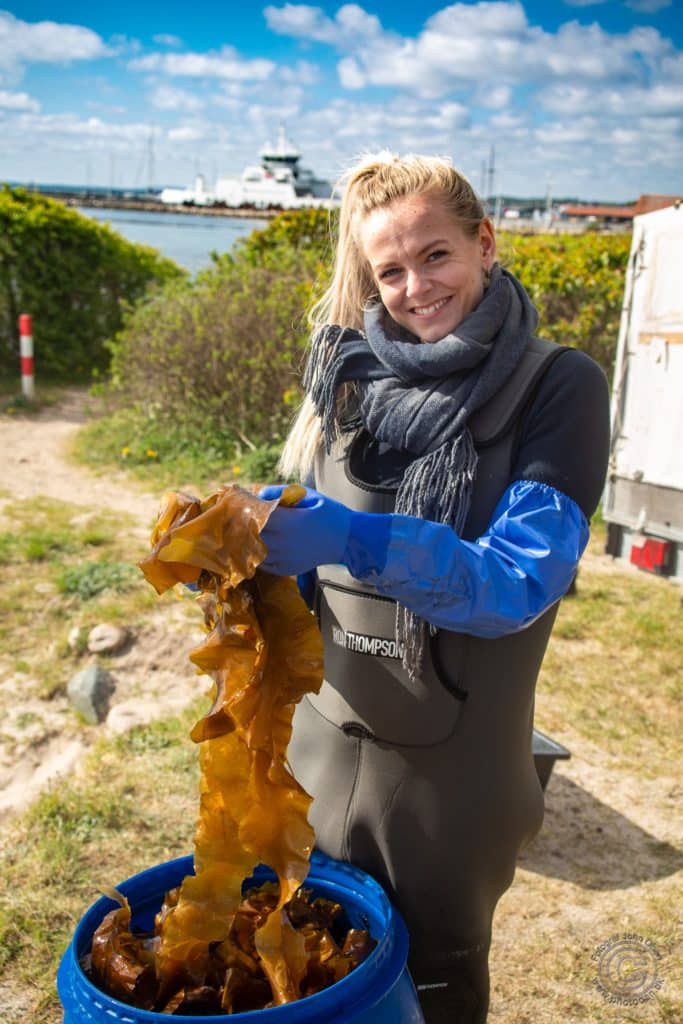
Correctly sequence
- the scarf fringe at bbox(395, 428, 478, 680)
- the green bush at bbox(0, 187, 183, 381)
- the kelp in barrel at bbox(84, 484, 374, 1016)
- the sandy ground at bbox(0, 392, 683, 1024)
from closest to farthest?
the kelp in barrel at bbox(84, 484, 374, 1016) → the scarf fringe at bbox(395, 428, 478, 680) → the sandy ground at bbox(0, 392, 683, 1024) → the green bush at bbox(0, 187, 183, 381)

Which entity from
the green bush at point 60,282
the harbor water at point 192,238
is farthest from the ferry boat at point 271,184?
the green bush at point 60,282

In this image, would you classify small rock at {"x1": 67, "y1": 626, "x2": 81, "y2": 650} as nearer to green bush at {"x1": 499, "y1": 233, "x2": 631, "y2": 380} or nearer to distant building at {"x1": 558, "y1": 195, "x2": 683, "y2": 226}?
green bush at {"x1": 499, "y1": 233, "x2": 631, "y2": 380}

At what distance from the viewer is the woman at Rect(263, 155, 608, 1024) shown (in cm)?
162

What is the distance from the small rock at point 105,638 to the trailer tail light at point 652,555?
2.42m

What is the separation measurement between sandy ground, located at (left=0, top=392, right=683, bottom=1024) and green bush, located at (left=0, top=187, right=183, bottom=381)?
762cm

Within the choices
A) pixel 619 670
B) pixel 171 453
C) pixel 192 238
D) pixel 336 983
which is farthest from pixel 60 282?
pixel 192 238

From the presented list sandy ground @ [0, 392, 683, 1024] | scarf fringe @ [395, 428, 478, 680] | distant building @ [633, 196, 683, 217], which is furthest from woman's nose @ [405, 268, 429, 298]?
distant building @ [633, 196, 683, 217]

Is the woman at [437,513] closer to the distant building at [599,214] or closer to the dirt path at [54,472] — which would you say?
the dirt path at [54,472]

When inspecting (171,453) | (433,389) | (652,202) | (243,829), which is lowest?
(171,453)

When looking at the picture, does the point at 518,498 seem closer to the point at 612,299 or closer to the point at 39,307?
the point at 612,299

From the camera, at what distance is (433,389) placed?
171 cm

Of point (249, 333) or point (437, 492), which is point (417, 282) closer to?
point (437, 492)

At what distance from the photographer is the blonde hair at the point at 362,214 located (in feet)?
5.77

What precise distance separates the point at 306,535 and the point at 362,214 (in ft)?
2.45
